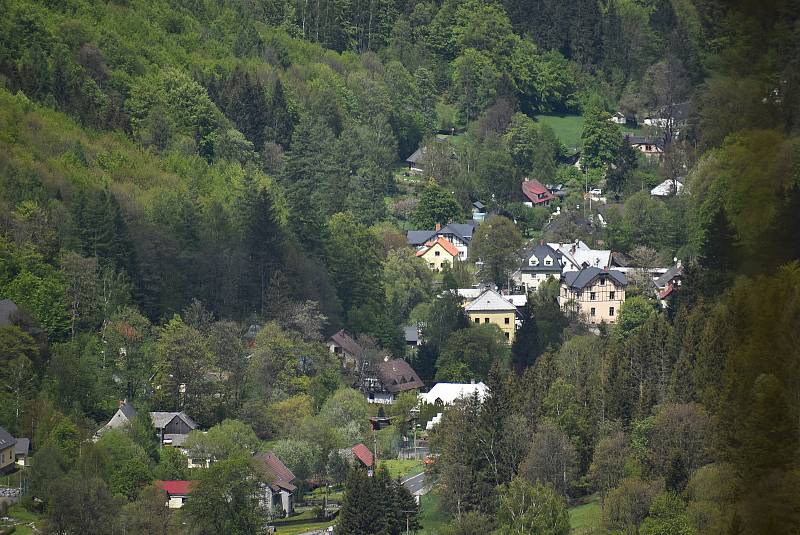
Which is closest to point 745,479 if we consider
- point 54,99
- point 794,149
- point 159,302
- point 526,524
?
point 794,149

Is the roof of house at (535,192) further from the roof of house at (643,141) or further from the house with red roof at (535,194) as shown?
the roof of house at (643,141)

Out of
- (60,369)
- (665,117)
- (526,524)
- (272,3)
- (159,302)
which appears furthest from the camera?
(272,3)

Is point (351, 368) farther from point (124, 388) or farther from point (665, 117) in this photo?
point (665, 117)

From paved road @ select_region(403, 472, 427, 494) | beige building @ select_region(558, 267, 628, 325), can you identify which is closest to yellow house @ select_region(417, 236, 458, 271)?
beige building @ select_region(558, 267, 628, 325)

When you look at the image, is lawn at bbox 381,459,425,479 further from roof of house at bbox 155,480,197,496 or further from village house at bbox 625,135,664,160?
village house at bbox 625,135,664,160

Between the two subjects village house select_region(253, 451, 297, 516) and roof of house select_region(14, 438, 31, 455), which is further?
village house select_region(253, 451, 297, 516)

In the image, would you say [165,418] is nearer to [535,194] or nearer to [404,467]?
[404,467]
